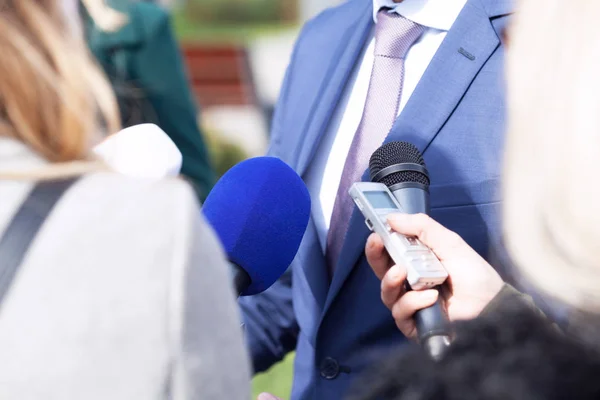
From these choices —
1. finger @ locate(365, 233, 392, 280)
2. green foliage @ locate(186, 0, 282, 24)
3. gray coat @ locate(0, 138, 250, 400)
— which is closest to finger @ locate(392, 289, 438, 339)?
finger @ locate(365, 233, 392, 280)

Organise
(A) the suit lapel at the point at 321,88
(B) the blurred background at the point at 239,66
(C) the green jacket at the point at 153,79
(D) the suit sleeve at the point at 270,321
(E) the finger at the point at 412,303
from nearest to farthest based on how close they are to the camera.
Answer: (E) the finger at the point at 412,303, (A) the suit lapel at the point at 321,88, (D) the suit sleeve at the point at 270,321, (C) the green jacket at the point at 153,79, (B) the blurred background at the point at 239,66

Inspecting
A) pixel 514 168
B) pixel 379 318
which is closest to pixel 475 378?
pixel 514 168

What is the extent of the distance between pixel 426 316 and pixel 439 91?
0.60 metres

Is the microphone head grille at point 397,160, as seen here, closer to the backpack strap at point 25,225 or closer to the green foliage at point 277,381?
the backpack strap at point 25,225

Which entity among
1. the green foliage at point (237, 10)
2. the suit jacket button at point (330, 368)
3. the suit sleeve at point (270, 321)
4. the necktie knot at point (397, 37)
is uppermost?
the necktie knot at point (397, 37)

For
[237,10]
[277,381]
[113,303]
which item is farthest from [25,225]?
[237,10]

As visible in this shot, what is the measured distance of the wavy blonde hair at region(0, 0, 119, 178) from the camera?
0.94m

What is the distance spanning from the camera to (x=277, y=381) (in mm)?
3256

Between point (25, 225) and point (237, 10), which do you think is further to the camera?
point (237, 10)

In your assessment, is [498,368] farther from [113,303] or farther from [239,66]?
[239,66]

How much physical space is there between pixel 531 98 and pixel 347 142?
0.90 metres

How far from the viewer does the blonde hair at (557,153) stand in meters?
0.84

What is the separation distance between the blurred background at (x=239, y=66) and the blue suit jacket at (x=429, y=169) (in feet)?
4.82

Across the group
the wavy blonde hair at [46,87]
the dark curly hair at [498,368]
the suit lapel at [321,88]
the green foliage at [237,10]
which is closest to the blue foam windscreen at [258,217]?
the suit lapel at [321,88]
